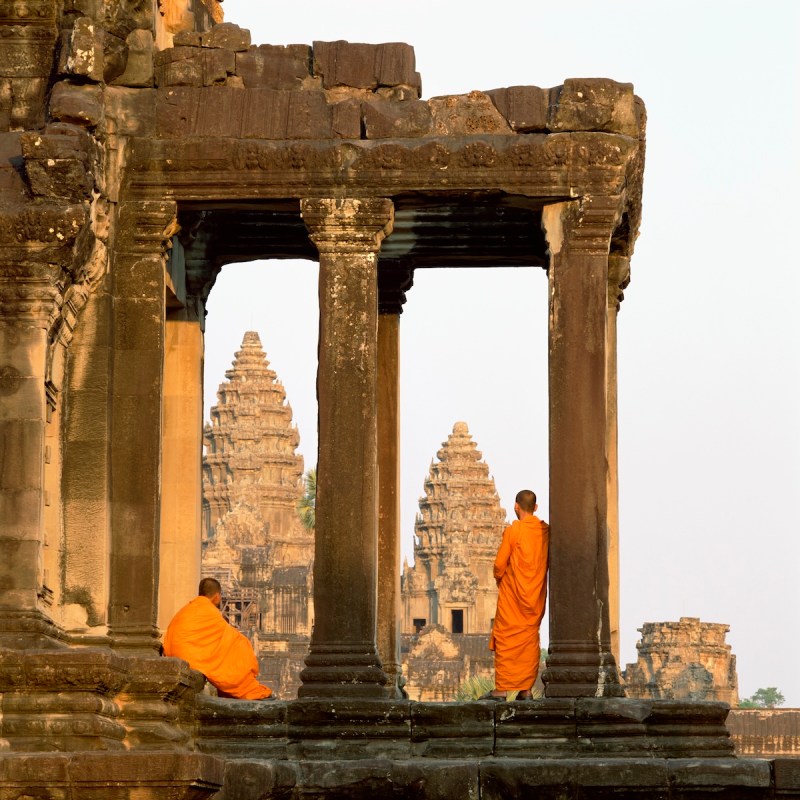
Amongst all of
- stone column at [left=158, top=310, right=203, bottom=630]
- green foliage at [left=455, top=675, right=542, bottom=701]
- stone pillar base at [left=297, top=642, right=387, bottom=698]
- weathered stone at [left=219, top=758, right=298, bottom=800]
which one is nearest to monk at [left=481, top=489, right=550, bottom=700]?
stone pillar base at [left=297, top=642, right=387, bottom=698]

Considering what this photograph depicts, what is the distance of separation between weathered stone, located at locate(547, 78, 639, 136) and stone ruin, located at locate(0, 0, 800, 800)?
0.11 ft

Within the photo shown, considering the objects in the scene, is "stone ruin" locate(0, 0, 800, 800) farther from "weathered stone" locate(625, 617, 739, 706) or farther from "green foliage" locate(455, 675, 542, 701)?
"weathered stone" locate(625, 617, 739, 706)

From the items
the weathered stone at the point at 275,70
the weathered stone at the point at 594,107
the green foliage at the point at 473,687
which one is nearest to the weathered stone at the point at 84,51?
the weathered stone at the point at 275,70

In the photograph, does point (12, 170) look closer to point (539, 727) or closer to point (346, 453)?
point (346, 453)

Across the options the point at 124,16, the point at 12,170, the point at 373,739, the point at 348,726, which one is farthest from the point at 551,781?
the point at 124,16

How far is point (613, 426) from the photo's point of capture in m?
19.8

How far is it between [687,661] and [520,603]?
60.6 meters

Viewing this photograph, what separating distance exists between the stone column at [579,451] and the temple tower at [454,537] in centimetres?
8615

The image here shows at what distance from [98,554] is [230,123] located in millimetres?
3723

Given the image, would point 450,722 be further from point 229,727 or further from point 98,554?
point 98,554

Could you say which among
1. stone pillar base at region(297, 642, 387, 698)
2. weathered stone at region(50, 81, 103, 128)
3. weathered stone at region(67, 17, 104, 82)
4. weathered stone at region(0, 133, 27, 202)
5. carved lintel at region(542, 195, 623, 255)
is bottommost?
stone pillar base at region(297, 642, 387, 698)

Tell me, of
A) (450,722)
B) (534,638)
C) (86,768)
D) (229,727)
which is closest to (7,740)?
(86,768)

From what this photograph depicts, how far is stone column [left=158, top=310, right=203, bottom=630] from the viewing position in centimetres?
1950

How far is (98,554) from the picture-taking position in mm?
17453
